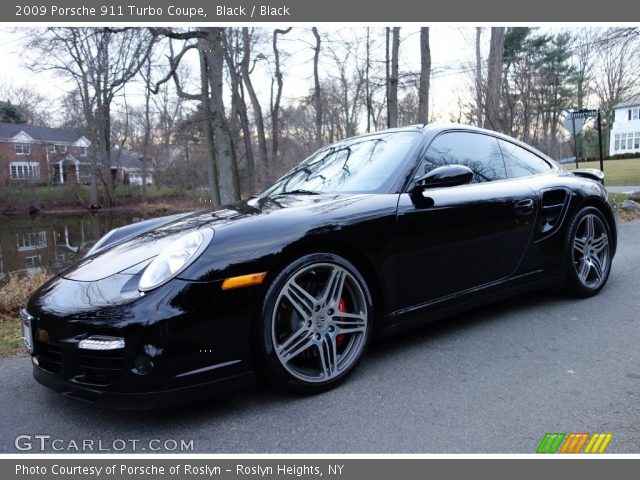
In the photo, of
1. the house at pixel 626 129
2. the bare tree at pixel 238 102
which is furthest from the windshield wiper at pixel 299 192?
the house at pixel 626 129

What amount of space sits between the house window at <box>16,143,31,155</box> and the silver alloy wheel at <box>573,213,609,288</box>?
51.6 metres

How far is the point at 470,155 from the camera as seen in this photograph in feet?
11.3

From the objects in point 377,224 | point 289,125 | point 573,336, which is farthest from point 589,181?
point 289,125

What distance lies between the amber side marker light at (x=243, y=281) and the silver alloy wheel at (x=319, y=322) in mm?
133

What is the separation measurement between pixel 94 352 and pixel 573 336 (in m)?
2.87

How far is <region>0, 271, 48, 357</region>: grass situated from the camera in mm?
3449

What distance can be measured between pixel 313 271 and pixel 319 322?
27cm

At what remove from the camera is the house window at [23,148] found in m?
46.3

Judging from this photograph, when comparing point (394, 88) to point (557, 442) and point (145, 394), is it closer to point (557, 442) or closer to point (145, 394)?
point (557, 442)

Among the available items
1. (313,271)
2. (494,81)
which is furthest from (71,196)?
(313,271)

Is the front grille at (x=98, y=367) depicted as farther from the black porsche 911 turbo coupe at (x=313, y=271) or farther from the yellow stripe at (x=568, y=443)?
the yellow stripe at (x=568, y=443)

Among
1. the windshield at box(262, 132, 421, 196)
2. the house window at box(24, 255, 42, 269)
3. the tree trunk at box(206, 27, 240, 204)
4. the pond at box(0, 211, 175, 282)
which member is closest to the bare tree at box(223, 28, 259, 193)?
the tree trunk at box(206, 27, 240, 204)

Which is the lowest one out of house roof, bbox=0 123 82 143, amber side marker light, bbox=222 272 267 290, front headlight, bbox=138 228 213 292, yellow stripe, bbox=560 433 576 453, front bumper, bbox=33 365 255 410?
yellow stripe, bbox=560 433 576 453

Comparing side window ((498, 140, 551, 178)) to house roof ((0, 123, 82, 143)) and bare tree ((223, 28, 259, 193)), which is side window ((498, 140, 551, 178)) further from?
house roof ((0, 123, 82, 143))
